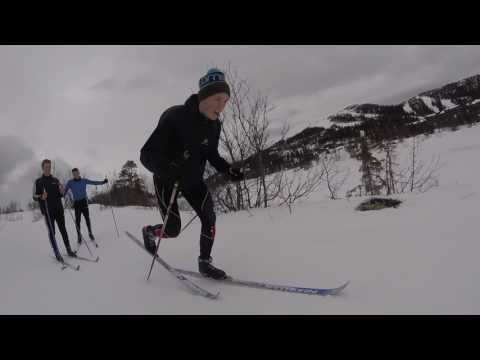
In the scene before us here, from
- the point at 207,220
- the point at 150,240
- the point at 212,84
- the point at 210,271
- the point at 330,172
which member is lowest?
the point at 210,271

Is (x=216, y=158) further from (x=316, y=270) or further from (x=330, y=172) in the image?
(x=330, y=172)

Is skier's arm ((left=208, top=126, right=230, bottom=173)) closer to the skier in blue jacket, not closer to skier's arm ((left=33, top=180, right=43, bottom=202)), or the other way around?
skier's arm ((left=33, top=180, right=43, bottom=202))

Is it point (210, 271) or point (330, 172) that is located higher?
point (330, 172)

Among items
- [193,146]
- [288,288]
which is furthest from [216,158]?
[288,288]

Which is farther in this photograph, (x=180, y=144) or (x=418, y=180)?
(x=418, y=180)

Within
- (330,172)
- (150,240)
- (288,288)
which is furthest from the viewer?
(330,172)

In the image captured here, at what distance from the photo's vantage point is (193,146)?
2.64 meters

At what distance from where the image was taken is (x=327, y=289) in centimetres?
216

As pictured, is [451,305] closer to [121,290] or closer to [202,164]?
[202,164]

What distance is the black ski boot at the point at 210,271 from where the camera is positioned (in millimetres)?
2688

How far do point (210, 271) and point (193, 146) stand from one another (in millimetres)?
1327

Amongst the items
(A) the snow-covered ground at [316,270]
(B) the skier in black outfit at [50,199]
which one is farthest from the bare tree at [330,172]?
(B) the skier in black outfit at [50,199]
